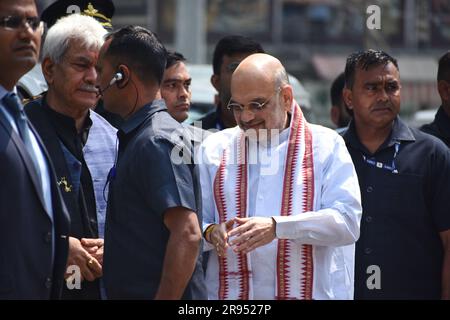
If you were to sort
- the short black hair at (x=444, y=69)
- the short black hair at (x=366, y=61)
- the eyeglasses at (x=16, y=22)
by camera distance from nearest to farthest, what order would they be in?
the eyeglasses at (x=16, y=22) < the short black hair at (x=366, y=61) < the short black hair at (x=444, y=69)

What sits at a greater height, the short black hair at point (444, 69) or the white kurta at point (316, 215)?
the short black hair at point (444, 69)

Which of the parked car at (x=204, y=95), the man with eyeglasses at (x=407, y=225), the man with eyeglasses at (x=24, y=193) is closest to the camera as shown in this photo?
the man with eyeglasses at (x=24, y=193)

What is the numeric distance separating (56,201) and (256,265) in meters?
1.11

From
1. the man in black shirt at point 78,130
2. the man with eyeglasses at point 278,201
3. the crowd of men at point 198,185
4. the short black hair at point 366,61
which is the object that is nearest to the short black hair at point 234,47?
the crowd of men at point 198,185

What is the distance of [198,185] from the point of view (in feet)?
14.3

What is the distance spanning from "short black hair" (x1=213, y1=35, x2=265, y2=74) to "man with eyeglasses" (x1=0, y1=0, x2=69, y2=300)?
2.99m

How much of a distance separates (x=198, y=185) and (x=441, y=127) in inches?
96.9

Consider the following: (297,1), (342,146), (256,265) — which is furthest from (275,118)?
(297,1)

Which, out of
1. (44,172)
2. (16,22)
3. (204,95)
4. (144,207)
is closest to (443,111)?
(144,207)

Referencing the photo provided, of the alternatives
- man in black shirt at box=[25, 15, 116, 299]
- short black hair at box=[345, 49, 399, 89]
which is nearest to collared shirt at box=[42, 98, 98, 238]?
man in black shirt at box=[25, 15, 116, 299]

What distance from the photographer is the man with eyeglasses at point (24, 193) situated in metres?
3.79

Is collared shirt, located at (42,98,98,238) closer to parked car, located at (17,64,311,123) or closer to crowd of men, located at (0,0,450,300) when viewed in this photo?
crowd of men, located at (0,0,450,300)

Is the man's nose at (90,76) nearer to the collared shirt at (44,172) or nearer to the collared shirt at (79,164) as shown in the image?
the collared shirt at (79,164)

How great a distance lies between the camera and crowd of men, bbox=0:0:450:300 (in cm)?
397
